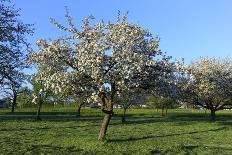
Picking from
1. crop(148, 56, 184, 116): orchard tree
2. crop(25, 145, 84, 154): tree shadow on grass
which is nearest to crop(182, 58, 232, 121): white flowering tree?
crop(148, 56, 184, 116): orchard tree

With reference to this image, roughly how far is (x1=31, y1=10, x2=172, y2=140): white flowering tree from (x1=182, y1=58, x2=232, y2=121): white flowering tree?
31.8m

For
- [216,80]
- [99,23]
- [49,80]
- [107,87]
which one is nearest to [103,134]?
[107,87]

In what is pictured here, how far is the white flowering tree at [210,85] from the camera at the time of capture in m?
67.9

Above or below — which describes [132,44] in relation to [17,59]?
above

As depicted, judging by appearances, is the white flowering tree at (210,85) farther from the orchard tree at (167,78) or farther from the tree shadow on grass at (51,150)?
the tree shadow on grass at (51,150)

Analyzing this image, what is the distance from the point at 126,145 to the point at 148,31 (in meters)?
10.6

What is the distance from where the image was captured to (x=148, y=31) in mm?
37438

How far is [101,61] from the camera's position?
34.7 m

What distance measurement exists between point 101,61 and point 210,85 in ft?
120

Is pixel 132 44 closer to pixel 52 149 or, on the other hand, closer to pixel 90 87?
pixel 90 87

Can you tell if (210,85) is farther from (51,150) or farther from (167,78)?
(51,150)

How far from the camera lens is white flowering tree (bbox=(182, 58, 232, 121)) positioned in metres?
67.9

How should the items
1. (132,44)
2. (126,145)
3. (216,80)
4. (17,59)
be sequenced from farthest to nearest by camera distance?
(216,80) < (132,44) < (126,145) < (17,59)

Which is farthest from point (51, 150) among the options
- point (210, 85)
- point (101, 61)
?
point (210, 85)
